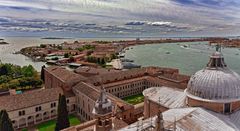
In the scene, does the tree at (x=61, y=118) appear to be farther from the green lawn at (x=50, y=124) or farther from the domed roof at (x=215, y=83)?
the domed roof at (x=215, y=83)

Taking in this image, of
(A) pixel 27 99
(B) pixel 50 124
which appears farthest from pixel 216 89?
(A) pixel 27 99

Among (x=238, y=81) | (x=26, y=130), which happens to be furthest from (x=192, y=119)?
(x=26, y=130)

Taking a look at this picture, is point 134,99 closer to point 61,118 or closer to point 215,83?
point 61,118

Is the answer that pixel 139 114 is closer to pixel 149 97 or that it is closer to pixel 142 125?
pixel 149 97

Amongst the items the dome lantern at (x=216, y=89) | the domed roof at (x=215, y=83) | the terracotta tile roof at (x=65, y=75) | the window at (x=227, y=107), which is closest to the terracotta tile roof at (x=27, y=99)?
the terracotta tile roof at (x=65, y=75)

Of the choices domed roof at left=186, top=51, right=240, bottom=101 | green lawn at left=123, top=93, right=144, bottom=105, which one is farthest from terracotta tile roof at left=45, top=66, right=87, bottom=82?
domed roof at left=186, top=51, right=240, bottom=101

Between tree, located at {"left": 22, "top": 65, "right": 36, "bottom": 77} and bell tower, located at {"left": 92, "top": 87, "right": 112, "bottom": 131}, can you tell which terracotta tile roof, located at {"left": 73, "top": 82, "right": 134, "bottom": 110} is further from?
tree, located at {"left": 22, "top": 65, "right": 36, "bottom": 77}
